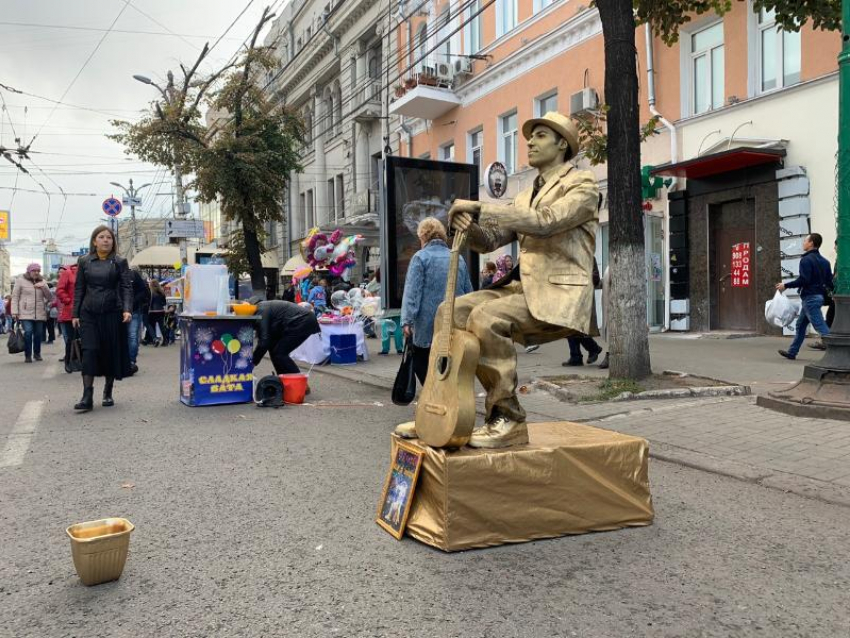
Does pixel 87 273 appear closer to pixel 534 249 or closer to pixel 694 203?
pixel 534 249

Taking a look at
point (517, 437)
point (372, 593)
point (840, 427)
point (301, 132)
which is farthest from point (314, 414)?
point (301, 132)

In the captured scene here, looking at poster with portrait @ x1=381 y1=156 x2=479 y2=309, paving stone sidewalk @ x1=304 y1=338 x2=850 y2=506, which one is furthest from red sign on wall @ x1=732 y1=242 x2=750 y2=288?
poster with portrait @ x1=381 y1=156 x2=479 y2=309

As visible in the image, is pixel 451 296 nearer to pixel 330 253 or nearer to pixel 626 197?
pixel 626 197

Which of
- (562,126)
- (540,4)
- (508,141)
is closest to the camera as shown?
(562,126)

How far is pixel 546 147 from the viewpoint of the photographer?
349cm

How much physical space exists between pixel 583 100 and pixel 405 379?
1134 cm

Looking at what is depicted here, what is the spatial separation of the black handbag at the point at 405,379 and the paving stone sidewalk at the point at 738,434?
80cm

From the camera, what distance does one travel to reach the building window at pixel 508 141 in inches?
760

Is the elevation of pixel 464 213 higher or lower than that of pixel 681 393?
higher

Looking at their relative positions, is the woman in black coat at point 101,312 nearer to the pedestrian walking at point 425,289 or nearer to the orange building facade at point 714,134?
the pedestrian walking at point 425,289

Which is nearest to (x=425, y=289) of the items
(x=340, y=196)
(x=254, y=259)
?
(x=254, y=259)

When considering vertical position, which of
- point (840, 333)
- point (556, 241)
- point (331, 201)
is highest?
point (331, 201)

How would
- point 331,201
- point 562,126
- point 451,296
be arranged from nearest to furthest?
1. point 451,296
2. point 562,126
3. point 331,201

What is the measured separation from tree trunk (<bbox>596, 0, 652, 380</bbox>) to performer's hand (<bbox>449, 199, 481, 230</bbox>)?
4.53m
